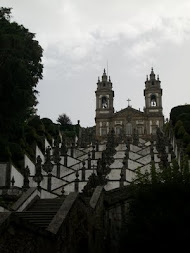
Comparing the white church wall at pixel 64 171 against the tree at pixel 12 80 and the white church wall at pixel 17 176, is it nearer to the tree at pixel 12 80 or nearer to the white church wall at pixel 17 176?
the white church wall at pixel 17 176

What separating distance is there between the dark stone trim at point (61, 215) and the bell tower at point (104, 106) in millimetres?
61912

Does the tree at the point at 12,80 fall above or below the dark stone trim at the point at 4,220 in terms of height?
above

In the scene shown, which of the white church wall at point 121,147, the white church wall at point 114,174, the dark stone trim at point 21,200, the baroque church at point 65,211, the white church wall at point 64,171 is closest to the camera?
the baroque church at point 65,211

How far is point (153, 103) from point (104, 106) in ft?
30.5

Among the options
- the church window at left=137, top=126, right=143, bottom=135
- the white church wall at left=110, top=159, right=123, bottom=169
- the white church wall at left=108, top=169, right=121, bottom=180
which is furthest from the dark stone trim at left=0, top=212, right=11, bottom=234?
the church window at left=137, top=126, right=143, bottom=135

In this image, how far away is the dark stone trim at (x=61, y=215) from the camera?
10856 millimetres

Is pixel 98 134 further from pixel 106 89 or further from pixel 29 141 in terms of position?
pixel 29 141

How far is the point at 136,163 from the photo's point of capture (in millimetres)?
39562

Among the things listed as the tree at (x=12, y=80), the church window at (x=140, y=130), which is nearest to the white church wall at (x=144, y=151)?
the tree at (x=12, y=80)

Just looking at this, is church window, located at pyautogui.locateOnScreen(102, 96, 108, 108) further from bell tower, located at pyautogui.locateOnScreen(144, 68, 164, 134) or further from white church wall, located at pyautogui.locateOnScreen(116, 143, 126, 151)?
white church wall, located at pyautogui.locateOnScreen(116, 143, 126, 151)

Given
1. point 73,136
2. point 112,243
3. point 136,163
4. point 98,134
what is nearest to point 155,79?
point 98,134

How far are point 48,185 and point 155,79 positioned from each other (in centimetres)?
5445

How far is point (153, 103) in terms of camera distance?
79.6 meters

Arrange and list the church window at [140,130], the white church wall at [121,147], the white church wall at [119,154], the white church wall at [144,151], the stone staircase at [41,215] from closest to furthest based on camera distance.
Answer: the stone staircase at [41,215] → the white church wall at [119,154] → the white church wall at [144,151] → the white church wall at [121,147] → the church window at [140,130]
